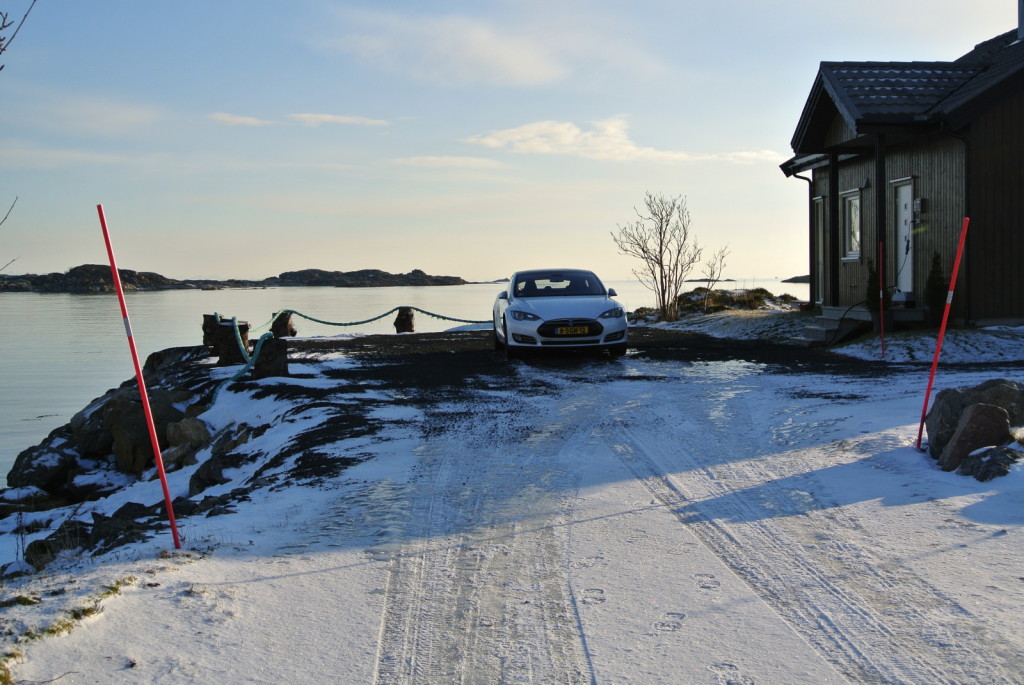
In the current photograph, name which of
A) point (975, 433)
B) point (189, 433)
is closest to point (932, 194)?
point (975, 433)

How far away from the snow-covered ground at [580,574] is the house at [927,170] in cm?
948

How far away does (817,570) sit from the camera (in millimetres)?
4746

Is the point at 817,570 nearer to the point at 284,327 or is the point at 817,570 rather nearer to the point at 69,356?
the point at 284,327

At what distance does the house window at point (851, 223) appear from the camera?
69.7ft

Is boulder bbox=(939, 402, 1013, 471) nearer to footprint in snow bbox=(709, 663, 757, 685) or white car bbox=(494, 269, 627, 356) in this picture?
footprint in snow bbox=(709, 663, 757, 685)

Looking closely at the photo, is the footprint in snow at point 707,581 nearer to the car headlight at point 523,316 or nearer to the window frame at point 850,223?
the car headlight at point 523,316

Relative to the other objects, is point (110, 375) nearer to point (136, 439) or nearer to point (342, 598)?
point (136, 439)

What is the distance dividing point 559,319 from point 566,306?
51 cm

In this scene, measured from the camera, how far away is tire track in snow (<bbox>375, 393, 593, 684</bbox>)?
12.1ft

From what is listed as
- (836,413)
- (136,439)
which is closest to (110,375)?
(136,439)

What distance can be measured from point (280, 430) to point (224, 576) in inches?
203

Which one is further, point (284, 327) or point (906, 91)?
point (284, 327)

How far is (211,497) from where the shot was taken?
24.5ft

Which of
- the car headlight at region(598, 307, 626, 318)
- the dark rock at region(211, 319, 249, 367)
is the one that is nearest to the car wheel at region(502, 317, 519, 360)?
the car headlight at region(598, 307, 626, 318)
